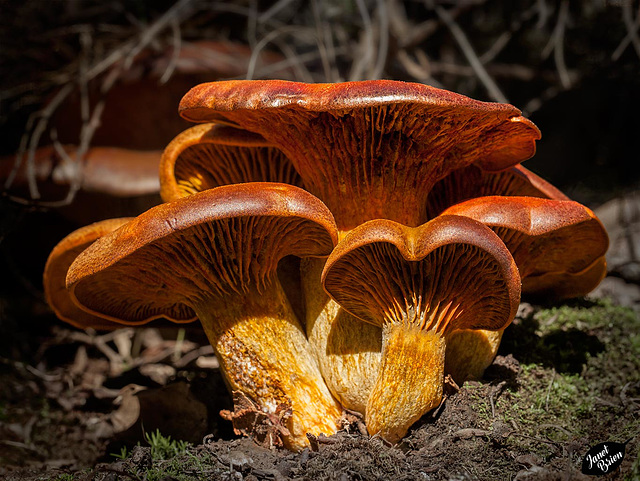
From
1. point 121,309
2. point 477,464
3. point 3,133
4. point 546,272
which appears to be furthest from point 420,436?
point 3,133

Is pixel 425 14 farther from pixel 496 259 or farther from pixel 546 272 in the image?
pixel 496 259

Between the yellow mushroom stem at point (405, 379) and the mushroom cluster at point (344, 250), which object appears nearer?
the mushroom cluster at point (344, 250)

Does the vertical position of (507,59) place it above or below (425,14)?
below

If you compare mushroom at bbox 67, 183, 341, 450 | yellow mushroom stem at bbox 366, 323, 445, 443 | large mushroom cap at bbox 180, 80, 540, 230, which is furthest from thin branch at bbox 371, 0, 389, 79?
yellow mushroom stem at bbox 366, 323, 445, 443

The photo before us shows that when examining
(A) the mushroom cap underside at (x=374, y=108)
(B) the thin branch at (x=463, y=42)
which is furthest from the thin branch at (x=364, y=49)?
(A) the mushroom cap underside at (x=374, y=108)

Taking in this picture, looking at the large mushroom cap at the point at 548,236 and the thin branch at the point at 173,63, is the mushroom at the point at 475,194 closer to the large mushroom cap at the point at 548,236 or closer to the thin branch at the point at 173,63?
the large mushroom cap at the point at 548,236

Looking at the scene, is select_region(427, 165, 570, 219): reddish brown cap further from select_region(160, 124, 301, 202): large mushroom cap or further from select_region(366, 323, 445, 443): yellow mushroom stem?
select_region(366, 323, 445, 443): yellow mushroom stem

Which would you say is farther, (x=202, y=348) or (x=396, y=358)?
(x=202, y=348)
